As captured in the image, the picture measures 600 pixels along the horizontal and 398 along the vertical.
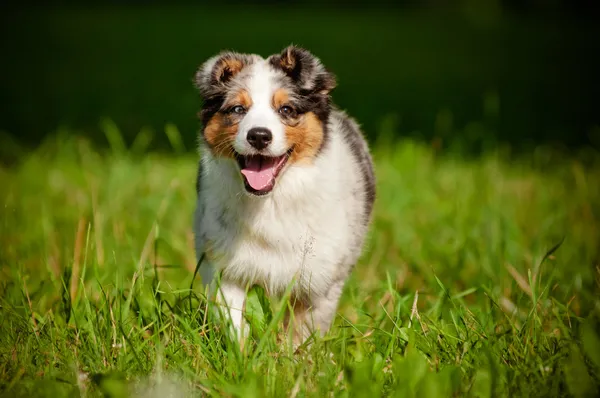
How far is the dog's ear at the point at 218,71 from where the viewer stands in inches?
122

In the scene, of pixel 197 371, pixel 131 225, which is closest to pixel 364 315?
pixel 197 371

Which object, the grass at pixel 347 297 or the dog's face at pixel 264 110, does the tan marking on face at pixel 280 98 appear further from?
the grass at pixel 347 297

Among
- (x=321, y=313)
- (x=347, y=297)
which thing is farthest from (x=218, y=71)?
(x=347, y=297)

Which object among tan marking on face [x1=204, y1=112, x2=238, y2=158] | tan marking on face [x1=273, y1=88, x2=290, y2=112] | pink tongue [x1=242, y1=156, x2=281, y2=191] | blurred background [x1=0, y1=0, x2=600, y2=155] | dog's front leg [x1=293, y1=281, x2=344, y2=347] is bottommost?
blurred background [x1=0, y1=0, x2=600, y2=155]

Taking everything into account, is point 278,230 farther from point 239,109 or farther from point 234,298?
point 239,109

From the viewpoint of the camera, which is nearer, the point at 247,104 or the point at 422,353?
the point at 422,353

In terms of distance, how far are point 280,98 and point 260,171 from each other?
0.33m

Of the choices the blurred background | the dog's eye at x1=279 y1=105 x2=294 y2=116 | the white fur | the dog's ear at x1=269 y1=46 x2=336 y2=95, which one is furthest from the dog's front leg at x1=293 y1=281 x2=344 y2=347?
the blurred background

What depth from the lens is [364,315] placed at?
3.05m

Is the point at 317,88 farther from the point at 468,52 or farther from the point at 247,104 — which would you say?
the point at 468,52

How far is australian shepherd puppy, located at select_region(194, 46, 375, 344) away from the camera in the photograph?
297 centimetres

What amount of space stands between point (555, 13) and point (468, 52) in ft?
24.0

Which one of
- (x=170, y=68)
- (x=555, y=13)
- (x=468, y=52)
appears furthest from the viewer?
(x=555, y=13)

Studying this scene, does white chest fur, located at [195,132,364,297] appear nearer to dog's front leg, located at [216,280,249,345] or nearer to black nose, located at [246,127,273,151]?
dog's front leg, located at [216,280,249,345]
